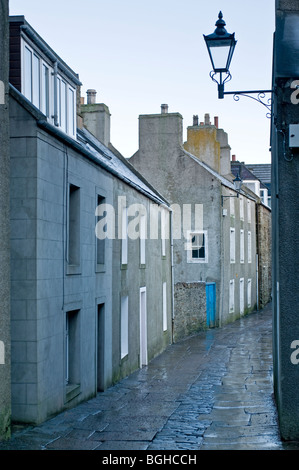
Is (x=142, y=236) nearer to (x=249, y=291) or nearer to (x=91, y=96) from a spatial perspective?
(x=91, y=96)

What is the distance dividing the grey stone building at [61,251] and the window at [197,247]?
1229cm

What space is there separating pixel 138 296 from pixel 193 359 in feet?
10.5

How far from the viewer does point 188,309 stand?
29.7 meters

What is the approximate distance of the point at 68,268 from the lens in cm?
1289

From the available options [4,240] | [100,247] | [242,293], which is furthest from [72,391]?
[242,293]

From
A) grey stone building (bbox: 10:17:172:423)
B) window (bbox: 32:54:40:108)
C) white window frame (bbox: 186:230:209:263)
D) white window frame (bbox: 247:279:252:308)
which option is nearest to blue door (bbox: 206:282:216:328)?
white window frame (bbox: 186:230:209:263)

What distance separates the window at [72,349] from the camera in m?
13.4

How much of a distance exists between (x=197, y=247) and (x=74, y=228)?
783 inches

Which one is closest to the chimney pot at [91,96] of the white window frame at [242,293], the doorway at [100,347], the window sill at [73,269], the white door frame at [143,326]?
the white door frame at [143,326]

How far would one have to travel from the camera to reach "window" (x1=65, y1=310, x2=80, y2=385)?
44.1 feet

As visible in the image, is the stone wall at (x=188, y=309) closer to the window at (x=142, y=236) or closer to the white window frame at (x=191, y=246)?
the white window frame at (x=191, y=246)
